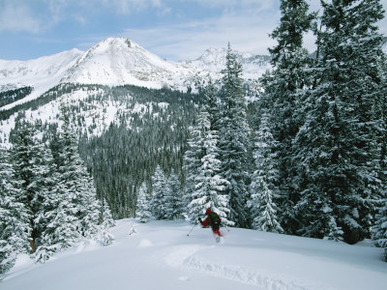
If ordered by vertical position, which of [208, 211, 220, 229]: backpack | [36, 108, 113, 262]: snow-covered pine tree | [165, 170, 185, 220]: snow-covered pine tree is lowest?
[165, 170, 185, 220]: snow-covered pine tree

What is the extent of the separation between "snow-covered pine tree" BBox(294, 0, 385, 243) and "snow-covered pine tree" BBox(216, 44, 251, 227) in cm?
736

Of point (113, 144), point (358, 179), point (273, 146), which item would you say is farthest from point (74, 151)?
point (113, 144)

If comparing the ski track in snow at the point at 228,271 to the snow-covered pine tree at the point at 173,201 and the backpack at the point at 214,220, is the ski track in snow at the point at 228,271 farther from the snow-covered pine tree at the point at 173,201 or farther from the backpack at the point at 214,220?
the snow-covered pine tree at the point at 173,201

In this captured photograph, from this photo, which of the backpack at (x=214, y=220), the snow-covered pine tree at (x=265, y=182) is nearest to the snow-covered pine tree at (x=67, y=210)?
the backpack at (x=214, y=220)

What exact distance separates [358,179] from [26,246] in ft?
78.8

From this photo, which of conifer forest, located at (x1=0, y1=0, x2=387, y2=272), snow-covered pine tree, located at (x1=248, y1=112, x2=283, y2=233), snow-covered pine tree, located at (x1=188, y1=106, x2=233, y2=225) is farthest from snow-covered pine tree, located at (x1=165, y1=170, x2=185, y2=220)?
snow-covered pine tree, located at (x1=248, y1=112, x2=283, y2=233)

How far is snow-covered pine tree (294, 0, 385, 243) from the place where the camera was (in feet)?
36.4

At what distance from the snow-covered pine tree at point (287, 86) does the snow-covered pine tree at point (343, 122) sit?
233cm

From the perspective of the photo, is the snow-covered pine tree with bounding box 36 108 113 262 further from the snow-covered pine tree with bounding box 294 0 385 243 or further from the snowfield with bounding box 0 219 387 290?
the snow-covered pine tree with bounding box 294 0 385 243

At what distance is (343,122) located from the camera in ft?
37.0

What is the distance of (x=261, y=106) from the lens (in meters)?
18.1

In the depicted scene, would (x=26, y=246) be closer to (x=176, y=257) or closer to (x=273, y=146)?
(x=176, y=257)

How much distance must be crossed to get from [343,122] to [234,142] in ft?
28.2

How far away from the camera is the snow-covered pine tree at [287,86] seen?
1501cm
